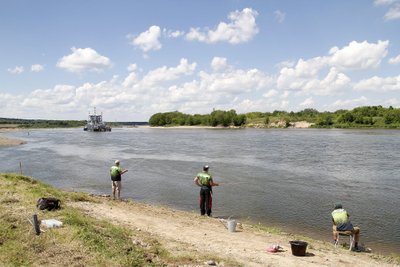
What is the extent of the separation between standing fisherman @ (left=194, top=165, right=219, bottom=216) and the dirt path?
80cm

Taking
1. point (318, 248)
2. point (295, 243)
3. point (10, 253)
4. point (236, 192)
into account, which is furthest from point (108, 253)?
point (236, 192)

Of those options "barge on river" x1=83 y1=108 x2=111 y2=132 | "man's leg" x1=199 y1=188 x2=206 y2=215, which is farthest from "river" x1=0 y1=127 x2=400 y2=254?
"barge on river" x1=83 y1=108 x2=111 y2=132

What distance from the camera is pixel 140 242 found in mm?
11961

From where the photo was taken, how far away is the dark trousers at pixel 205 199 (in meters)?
17.5

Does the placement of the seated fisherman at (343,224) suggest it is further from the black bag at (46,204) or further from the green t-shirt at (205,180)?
the black bag at (46,204)

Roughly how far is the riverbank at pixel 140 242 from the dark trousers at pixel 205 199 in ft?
3.67

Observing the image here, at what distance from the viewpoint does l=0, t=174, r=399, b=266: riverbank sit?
33.4 ft

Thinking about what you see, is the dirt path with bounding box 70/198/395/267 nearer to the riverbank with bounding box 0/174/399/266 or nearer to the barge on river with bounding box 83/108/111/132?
the riverbank with bounding box 0/174/399/266

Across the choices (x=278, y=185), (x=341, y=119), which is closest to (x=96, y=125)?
(x=341, y=119)

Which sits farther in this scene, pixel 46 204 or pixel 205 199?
pixel 205 199

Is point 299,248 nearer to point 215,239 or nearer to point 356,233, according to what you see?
point 215,239

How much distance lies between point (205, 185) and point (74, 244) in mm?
7584

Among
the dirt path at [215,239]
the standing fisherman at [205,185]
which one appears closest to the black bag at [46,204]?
the dirt path at [215,239]

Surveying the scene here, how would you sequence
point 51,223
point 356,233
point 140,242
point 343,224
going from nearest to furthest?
1. point 140,242
2. point 51,223
3. point 356,233
4. point 343,224
